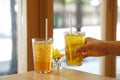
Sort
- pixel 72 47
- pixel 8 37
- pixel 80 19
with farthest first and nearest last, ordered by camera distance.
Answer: pixel 80 19
pixel 8 37
pixel 72 47

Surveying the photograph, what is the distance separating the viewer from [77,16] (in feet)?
10.1

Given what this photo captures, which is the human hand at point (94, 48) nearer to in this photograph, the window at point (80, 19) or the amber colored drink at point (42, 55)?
the amber colored drink at point (42, 55)

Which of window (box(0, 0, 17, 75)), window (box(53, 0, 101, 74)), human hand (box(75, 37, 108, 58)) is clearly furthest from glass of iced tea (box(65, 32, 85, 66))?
window (box(53, 0, 101, 74))

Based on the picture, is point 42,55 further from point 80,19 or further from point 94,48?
point 80,19

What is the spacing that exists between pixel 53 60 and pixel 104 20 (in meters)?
1.79

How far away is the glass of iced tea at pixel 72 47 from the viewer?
1.39 meters

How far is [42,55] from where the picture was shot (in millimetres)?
1484

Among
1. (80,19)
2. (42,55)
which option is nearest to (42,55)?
(42,55)

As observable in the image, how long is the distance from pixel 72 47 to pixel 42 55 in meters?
0.20

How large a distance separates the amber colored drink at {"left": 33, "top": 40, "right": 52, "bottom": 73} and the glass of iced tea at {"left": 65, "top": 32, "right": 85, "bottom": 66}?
0.14m

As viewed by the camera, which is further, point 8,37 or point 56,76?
point 8,37

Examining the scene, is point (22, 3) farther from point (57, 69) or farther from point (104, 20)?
point (104, 20)

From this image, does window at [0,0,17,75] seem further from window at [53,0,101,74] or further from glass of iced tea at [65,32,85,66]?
glass of iced tea at [65,32,85,66]

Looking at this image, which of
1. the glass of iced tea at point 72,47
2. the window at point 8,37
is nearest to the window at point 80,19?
the window at point 8,37
